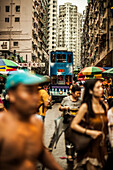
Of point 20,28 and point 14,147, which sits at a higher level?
point 20,28

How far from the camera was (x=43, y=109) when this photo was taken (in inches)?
221

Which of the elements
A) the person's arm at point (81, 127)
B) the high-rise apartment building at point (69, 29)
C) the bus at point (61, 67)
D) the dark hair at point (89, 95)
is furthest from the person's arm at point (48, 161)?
the high-rise apartment building at point (69, 29)

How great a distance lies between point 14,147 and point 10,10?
4827 centimetres

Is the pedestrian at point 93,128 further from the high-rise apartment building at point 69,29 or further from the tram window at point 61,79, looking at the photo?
the high-rise apartment building at point 69,29

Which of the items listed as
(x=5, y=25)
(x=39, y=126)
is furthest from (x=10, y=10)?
(x=39, y=126)

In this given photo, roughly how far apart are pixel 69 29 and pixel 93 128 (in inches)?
6325

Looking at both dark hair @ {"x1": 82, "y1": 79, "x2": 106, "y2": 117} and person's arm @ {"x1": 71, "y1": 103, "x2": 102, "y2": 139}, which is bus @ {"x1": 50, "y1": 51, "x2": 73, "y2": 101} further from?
person's arm @ {"x1": 71, "y1": 103, "x2": 102, "y2": 139}

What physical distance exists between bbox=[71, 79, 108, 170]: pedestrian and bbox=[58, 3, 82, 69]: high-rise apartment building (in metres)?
151

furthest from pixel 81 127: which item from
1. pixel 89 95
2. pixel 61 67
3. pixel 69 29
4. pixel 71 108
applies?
pixel 69 29

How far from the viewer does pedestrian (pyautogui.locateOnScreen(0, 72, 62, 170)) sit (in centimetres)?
168

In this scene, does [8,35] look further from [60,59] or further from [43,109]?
[43,109]

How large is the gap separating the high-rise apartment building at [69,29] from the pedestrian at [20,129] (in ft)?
501

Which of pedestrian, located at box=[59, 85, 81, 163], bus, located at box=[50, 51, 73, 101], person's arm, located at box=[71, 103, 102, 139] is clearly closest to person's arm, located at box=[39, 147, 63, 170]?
person's arm, located at box=[71, 103, 102, 139]

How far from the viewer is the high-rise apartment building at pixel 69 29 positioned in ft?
510
